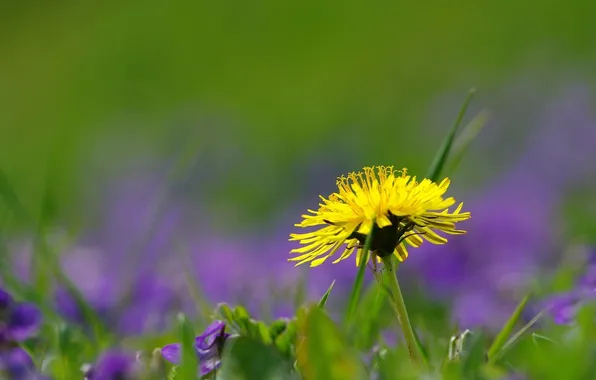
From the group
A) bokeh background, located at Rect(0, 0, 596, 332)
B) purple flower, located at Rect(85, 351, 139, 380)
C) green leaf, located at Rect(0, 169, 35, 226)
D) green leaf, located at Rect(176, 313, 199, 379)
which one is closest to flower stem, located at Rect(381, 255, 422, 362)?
green leaf, located at Rect(176, 313, 199, 379)

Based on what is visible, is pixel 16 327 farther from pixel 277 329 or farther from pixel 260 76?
pixel 260 76

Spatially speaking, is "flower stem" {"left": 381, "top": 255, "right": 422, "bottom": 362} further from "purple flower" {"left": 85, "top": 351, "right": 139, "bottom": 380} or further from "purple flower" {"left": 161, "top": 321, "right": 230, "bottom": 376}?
"purple flower" {"left": 85, "top": 351, "right": 139, "bottom": 380}

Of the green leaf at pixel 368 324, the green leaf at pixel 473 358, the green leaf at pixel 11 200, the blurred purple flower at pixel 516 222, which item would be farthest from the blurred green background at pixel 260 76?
the green leaf at pixel 473 358

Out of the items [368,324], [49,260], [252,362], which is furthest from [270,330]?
[49,260]

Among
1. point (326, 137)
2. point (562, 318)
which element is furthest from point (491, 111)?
point (562, 318)

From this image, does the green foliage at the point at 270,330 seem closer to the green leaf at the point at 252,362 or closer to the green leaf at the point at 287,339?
the green leaf at the point at 287,339

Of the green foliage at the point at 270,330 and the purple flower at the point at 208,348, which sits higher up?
the green foliage at the point at 270,330
